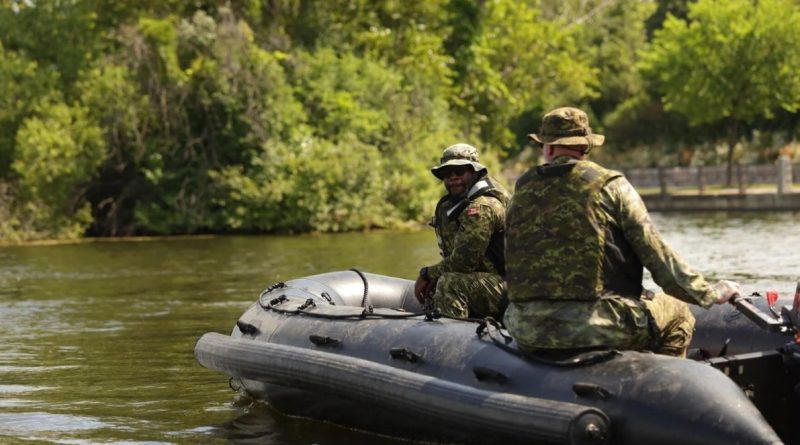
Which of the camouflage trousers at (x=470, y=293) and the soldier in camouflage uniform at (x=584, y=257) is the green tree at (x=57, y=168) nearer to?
the camouflage trousers at (x=470, y=293)

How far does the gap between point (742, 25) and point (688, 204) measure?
8.90m

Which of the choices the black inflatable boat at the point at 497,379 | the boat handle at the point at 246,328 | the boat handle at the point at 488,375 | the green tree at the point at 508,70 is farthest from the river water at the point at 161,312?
the green tree at the point at 508,70

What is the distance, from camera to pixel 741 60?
4819cm

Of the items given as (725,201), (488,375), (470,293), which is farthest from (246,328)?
(725,201)

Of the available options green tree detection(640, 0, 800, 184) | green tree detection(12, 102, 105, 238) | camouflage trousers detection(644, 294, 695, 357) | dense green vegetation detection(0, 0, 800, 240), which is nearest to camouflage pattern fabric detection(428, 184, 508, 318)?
camouflage trousers detection(644, 294, 695, 357)

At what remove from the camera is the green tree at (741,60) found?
47.8m

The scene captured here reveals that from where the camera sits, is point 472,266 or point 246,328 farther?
point 246,328

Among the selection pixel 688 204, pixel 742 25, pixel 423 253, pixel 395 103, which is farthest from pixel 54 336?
pixel 742 25

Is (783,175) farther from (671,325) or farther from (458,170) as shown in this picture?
(671,325)

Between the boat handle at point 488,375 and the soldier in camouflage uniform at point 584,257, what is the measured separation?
0.25 metres

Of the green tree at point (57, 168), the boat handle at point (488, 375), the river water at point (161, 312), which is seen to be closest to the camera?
the boat handle at point (488, 375)

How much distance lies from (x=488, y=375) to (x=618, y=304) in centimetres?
87

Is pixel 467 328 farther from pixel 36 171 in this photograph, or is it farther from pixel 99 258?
pixel 36 171

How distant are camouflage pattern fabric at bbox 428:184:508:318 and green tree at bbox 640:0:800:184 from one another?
3824 cm
